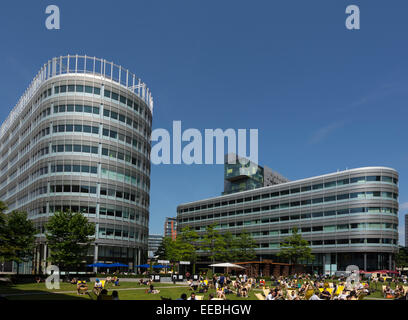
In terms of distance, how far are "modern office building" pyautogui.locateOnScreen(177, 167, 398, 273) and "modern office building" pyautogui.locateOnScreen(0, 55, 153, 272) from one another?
128ft

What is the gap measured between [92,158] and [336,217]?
54.7 metres

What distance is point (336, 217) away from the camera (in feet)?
312

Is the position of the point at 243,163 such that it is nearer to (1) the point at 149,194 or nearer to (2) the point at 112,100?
(1) the point at 149,194

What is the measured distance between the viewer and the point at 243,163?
15350cm

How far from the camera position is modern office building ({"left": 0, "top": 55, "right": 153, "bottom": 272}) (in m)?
73.1

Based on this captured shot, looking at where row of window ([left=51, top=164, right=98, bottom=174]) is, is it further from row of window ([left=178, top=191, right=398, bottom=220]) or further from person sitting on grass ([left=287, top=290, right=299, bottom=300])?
person sitting on grass ([left=287, top=290, right=299, bottom=300])

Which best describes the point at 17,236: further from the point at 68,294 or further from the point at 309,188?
the point at 309,188

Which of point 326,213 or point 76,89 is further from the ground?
point 76,89

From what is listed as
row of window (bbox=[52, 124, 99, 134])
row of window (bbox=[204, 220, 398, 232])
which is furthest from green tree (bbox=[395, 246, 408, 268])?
row of window (bbox=[52, 124, 99, 134])

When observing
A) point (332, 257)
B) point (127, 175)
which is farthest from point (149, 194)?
point (332, 257)

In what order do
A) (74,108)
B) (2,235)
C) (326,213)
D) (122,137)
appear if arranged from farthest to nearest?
(326,213) < (122,137) < (74,108) < (2,235)

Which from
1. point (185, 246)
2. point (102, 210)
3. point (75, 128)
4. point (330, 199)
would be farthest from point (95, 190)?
point (330, 199)

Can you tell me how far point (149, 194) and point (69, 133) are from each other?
71.7 ft

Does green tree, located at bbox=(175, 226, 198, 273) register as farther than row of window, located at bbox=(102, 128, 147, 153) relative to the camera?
Yes
